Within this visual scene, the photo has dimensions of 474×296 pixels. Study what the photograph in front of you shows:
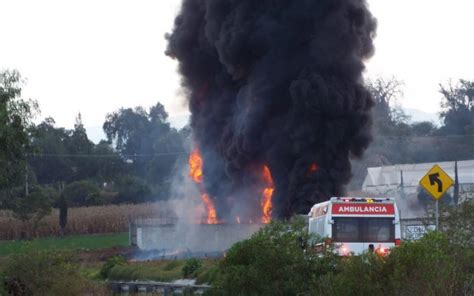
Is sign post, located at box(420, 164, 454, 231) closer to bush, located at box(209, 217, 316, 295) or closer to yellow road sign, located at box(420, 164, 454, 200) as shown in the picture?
yellow road sign, located at box(420, 164, 454, 200)

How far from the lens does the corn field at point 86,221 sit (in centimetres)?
6756

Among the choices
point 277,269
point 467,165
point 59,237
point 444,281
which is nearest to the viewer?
point 444,281

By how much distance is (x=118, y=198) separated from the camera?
8781 centimetres

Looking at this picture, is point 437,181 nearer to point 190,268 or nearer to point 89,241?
point 190,268

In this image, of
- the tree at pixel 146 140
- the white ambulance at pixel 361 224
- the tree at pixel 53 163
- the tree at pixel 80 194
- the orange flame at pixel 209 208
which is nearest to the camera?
the white ambulance at pixel 361 224

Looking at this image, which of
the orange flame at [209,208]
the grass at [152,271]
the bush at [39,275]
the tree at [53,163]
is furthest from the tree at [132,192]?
the bush at [39,275]

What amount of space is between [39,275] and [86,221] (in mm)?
50867

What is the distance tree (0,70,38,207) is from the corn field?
3952 cm

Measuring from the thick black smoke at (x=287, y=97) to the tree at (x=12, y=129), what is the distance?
72.7 feet

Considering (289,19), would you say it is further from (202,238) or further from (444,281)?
(444,281)

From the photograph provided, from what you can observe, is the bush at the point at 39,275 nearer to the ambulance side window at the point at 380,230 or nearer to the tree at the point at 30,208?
the ambulance side window at the point at 380,230

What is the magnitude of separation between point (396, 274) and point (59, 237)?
55.3m

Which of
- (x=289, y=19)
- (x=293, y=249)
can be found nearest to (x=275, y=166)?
(x=289, y=19)

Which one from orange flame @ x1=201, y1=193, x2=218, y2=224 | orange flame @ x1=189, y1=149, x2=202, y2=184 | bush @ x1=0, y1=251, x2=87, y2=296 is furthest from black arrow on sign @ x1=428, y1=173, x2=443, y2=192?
orange flame @ x1=189, y1=149, x2=202, y2=184
